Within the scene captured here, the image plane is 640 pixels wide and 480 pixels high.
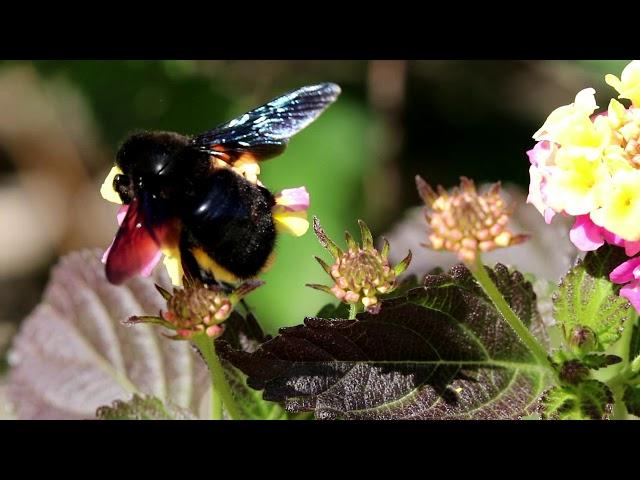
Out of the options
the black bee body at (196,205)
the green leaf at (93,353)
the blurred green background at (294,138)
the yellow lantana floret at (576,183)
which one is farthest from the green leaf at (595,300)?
the blurred green background at (294,138)

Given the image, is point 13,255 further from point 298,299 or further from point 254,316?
point 254,316

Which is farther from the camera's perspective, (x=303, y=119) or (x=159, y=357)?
(x=159, y=357)

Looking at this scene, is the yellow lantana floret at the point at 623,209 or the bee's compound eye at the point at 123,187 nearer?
the yellow lantana floret at the point at 623,209

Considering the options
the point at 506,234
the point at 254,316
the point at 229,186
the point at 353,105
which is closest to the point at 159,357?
the point at 254,316

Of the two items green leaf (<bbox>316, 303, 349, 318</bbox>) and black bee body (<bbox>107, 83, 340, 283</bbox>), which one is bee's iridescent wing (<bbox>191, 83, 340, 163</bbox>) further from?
green leaf (<bbox>316, 303, 349, 318</bbox>)

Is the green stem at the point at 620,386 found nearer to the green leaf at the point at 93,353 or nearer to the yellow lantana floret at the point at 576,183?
the yellow lantana floret at the point at 576,183

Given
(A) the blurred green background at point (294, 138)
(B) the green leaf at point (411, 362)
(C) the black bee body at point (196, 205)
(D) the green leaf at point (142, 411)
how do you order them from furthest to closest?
(A) the blurred green background at point (294, 138) < (D) the green leaf at point (142, 411) < (C) the black bee body at point (196, 205) < (B) the green leaf at point (411, 362)

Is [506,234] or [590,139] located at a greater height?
[590,139]
